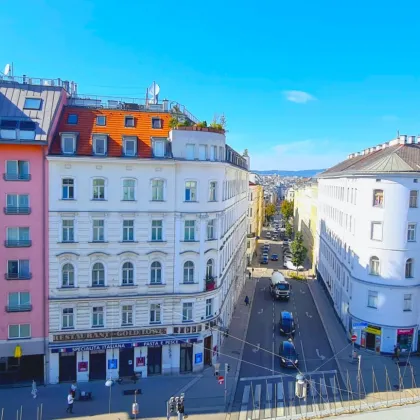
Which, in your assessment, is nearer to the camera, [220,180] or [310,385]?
[310,385]

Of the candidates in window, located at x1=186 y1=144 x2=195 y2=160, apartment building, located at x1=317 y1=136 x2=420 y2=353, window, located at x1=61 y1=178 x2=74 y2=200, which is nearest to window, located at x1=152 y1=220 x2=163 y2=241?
window, located at x1=186 y1=144 x2=195 y2=160

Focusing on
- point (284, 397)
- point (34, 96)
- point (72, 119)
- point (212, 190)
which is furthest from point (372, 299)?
point (34, 96)

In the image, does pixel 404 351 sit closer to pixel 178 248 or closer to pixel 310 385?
pixel 310 385

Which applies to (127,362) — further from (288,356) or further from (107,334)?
(288,356)

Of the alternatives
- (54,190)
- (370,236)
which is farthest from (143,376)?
(370,236)

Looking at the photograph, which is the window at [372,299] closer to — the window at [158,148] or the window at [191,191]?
the window at [191,191]

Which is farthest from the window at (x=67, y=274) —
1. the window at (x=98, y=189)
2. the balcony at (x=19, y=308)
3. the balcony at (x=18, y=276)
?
the window at (x=98, y=189)
